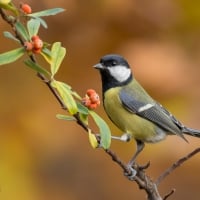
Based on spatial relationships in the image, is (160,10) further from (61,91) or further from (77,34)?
(61,91)

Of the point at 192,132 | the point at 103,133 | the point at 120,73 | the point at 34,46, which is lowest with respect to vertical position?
the point at 192,132

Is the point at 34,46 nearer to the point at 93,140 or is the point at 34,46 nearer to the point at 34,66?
the point at 34,66

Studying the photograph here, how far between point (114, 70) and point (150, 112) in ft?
0.69

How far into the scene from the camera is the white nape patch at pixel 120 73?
7.39 ft

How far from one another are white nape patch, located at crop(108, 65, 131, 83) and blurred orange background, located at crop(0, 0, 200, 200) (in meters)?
0.41

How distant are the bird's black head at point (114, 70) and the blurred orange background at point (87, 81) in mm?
411

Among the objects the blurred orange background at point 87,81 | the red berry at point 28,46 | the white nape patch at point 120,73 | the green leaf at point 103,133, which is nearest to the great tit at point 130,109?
the white nape patch at point 120,73

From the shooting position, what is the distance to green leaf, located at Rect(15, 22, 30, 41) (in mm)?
1229

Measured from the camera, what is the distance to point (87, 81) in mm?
2850

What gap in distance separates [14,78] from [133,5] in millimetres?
551

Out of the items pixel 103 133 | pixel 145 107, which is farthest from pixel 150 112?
pixel 103 133

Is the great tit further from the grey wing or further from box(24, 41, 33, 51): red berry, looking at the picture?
box(24, 41, 33, 51): red berry

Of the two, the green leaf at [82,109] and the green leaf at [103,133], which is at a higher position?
the green leaf at [82,109]

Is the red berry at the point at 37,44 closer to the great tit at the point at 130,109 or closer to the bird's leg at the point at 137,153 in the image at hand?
the bird's leg at the point at 137,153
